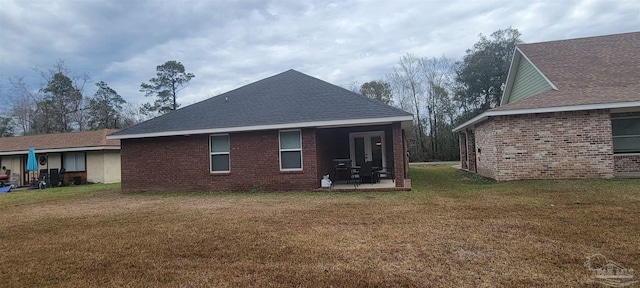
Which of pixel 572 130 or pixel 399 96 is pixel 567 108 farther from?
pixel 399 96

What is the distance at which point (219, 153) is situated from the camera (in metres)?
12.5

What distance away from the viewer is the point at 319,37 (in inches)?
793

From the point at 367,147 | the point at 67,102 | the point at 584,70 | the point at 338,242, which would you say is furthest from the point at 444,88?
the point at 67,102

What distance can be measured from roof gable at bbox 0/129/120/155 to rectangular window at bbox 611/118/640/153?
23.1 metres

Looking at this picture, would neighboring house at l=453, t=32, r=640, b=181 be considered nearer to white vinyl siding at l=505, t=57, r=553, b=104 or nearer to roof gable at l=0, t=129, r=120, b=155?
white vinyl siding at l=505, t=57, r=553, b=104

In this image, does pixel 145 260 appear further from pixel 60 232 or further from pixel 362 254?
pixel 60 232

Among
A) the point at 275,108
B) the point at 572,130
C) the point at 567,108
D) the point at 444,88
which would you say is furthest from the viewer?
the point at 444,88

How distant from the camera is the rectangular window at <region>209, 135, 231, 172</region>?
12438 millimetres

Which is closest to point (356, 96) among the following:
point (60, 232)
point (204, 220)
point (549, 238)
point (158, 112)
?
point (204, 220)

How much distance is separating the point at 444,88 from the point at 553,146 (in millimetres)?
26294

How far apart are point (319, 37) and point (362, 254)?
57.4 ft

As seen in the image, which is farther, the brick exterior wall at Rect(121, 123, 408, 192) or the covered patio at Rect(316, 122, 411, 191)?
the covered patio at Rect(316, 122, 411, 191)

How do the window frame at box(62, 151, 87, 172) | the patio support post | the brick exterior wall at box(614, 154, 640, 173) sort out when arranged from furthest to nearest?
the window frame at box(62, 151, 87, 172) < the brick exterior wall at box(614, 154, 640, 173) < the patio support post

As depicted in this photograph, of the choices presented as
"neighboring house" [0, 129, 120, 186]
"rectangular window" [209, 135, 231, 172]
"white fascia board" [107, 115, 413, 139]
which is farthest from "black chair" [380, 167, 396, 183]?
"neighboring house" [0, 129, 120, 186]
